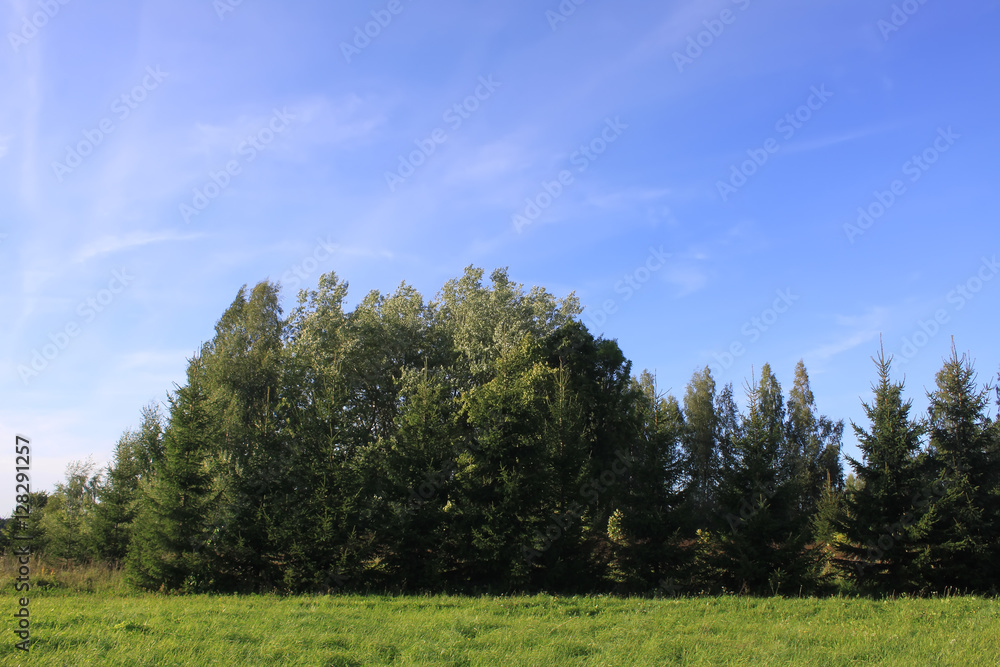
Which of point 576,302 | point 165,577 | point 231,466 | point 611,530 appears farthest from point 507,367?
point 576,302

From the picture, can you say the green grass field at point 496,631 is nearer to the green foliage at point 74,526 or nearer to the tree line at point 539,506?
the tree line at point 539,506

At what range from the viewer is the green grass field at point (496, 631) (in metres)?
10.5

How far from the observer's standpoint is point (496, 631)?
1269 centimetres

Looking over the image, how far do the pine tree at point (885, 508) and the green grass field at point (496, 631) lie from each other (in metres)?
3.88

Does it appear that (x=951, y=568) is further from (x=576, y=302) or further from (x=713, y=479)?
(x=576, y=302)

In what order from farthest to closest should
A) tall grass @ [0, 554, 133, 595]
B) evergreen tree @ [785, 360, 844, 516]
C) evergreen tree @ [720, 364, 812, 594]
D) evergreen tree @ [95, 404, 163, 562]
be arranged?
evergreen tree @ [785, 360, 844, 516] → evergreen tree @ [95, 404, 163, 562] → evergreen tree @ [720, 364, 812, 594] → tall grass @ [0, 554, 133, 595]

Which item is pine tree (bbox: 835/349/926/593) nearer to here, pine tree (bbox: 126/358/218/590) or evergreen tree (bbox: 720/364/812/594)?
evergreen tree (bbox: 720/364/812/594)

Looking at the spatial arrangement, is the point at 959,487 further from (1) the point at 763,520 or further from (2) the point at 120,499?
(2) the point at 120,499

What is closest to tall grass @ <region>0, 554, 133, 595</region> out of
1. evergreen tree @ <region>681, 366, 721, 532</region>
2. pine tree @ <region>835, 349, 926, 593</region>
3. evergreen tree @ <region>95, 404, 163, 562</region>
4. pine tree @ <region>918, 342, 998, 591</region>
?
evergreen tree @ <region>95, 404, 163, 562</region>

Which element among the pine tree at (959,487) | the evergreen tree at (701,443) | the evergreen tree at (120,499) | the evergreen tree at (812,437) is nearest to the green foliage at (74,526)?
the evergreen tree at (120,499)

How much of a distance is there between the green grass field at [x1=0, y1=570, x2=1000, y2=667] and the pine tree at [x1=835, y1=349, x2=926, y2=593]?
3.88 metres

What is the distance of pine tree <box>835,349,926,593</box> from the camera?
2125 cm

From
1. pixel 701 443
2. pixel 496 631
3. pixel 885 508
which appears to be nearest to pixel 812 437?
pixel 701 443

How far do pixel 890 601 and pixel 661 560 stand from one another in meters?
6.86
